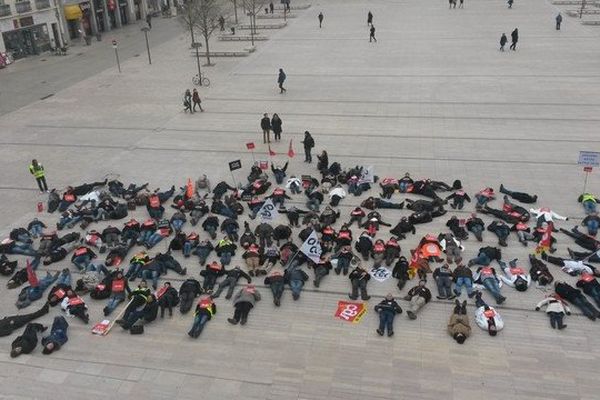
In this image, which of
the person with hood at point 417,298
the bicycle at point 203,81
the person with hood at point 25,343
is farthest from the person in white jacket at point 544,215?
the bicycle at point 203,81

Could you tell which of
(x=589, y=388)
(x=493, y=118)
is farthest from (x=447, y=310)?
(x=493, y=118)

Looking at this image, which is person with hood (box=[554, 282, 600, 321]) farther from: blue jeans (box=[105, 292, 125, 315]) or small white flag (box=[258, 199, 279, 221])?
blue jeans (box=[105, 292, 125, 315])

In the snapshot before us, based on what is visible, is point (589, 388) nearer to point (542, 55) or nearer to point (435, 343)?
point (435, 343)

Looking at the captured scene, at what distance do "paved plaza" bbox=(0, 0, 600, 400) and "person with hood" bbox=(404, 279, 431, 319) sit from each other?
20 centimetres

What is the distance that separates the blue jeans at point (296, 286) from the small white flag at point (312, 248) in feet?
2.34

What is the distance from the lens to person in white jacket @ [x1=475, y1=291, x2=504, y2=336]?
1214 cm

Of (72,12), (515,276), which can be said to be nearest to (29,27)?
(72,12)

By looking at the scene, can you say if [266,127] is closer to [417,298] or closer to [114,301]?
[114,301]

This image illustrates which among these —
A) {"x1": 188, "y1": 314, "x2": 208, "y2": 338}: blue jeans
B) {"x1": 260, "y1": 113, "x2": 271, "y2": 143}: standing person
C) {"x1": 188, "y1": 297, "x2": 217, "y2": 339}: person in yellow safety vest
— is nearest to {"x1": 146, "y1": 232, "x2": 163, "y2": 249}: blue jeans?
{"x1": 188, "y1": 297, "x2": 217, "y2": 339}: person in yellow safety vest

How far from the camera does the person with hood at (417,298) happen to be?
507 inches

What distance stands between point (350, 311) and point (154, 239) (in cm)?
670

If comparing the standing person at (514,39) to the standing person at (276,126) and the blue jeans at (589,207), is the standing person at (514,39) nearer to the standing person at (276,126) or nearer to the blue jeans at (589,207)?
the standing person at (276,126)

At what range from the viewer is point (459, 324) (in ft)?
39.8

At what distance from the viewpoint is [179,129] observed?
26.1m
